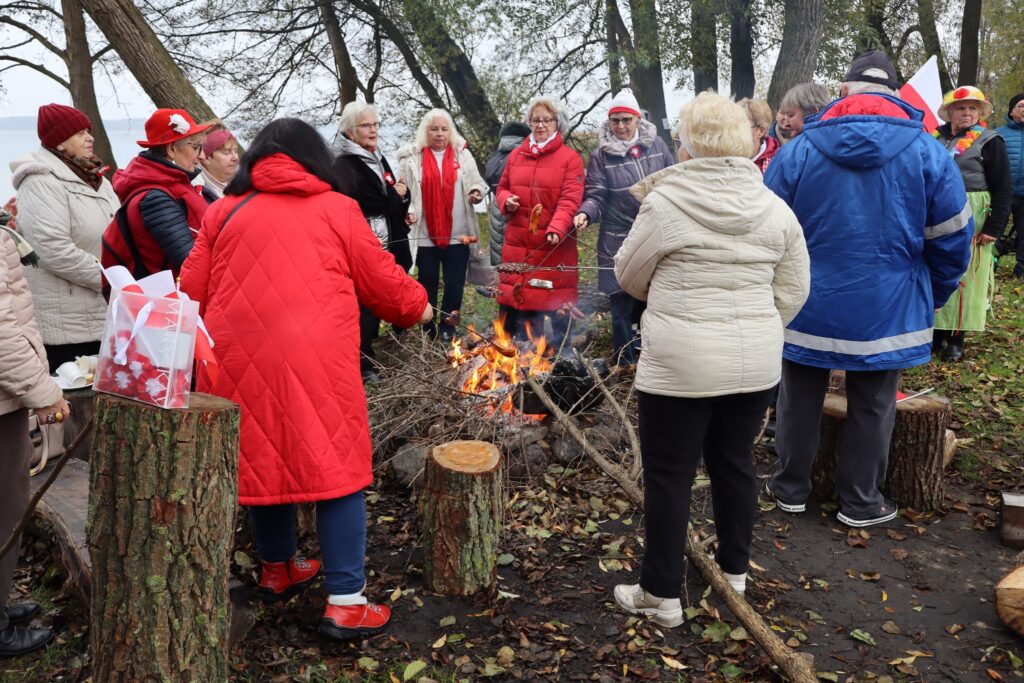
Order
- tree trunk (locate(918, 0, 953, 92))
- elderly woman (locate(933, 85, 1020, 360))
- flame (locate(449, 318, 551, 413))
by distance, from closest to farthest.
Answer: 1. flame (locate(449, 318, 551, 413))
2. elderly woman (locate(933, 85, 1020, 360))
3. tree trunk (locate(918, 0, 953, 92))

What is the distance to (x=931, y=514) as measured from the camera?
4.29 m

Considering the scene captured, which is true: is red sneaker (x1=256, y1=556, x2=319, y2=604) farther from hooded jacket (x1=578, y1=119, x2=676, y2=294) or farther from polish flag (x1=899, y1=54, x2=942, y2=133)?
polish flag (x1=899, y1=54, x2=942, y2=133)

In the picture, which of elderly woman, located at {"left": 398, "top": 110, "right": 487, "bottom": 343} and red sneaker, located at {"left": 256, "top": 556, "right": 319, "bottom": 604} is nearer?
red sneaker, located at {"left": 256, "top": 556, "right": 319, "bottom": 604}

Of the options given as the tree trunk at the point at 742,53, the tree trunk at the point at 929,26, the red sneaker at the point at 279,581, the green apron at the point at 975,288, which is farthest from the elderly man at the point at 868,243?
the tree trunk at the point at 929,26

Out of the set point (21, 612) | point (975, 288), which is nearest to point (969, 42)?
point (975, 288)

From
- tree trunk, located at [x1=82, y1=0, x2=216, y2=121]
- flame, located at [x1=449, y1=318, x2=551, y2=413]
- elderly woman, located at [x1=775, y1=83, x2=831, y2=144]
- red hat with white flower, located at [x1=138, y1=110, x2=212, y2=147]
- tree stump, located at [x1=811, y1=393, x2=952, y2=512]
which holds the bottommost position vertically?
tree stump, located at [x1=811, y1=393, x2=952, y2=512]

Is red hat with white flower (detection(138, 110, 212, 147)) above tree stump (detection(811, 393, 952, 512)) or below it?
above

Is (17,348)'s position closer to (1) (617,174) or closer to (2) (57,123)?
(2) (57,123)

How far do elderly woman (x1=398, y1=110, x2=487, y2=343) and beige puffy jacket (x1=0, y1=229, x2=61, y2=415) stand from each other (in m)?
3.74

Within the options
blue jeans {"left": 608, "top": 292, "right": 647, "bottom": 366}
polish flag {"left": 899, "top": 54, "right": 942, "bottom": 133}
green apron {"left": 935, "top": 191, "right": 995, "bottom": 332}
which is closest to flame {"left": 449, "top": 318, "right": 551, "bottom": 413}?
blue jeans {"left": 608, "top": 292, "right": 647, "bottom": 366}

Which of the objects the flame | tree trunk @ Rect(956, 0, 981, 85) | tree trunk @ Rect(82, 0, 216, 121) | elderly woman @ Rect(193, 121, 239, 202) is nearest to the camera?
elderly woman @ Rect(193, 121, 239, 202)

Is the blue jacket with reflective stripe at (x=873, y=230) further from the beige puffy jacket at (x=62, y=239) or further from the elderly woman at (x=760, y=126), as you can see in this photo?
the beige puffy jacket at (x=62, y=239)

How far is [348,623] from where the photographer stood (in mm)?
3160

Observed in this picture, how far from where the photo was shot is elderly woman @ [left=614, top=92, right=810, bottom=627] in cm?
288
